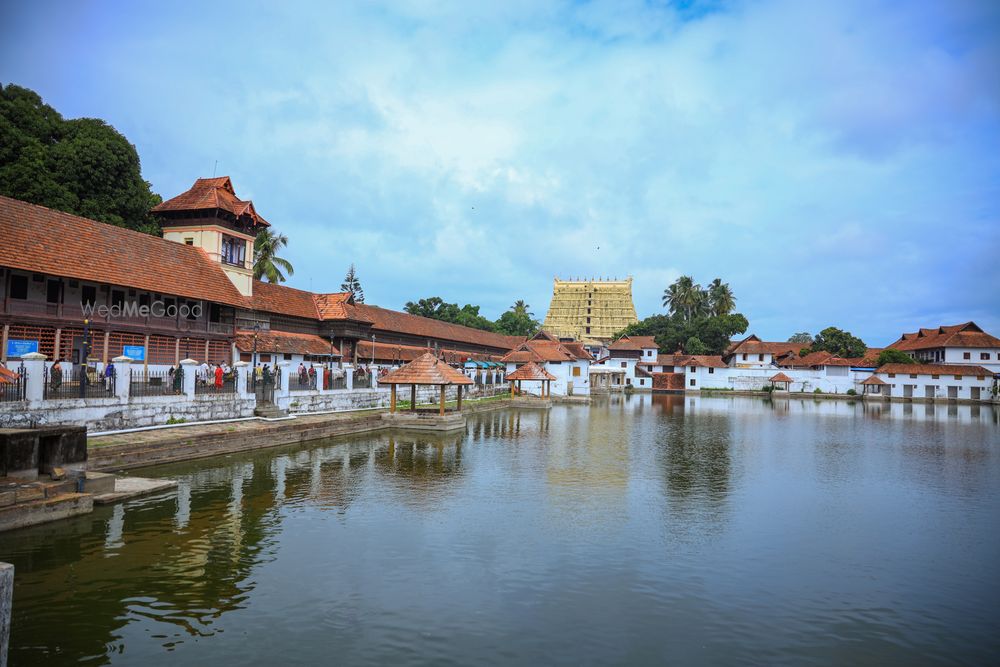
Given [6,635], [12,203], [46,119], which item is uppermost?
[46,119]

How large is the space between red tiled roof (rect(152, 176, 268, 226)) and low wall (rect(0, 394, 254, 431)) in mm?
11626

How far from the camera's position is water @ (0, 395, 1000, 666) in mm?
6570

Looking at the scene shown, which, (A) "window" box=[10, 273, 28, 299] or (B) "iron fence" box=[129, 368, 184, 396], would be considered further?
(A) "window" box=[10, 273, 28, 299]

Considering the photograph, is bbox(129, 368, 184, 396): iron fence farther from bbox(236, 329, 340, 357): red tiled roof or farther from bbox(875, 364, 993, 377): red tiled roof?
bbox(875, 364, 993, 377): red tiled roof

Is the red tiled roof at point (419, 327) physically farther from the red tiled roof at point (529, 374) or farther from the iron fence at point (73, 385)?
the iron fence at point (73, 385)

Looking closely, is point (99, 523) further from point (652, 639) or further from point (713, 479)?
point (713, 479)

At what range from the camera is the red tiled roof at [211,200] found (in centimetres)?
2748

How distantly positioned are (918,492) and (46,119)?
37.8m

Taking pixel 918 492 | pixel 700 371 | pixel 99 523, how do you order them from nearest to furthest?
pixel 99 523 → pixel 918 492 → pixel 700 371

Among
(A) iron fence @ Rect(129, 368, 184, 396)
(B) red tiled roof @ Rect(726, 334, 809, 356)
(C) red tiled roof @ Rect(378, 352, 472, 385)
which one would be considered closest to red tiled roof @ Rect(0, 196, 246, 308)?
(A) iron fence @ Rect(129, 368, 184, 396)

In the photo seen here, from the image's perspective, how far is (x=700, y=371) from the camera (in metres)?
65.4

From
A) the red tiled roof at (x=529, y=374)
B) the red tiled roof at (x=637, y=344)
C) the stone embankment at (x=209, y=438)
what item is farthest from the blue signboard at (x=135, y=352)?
→ the red tiled roof at (x=637, y=344)

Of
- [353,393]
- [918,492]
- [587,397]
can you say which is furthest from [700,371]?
[918,492]

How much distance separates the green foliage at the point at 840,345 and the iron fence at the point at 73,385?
66.4m
